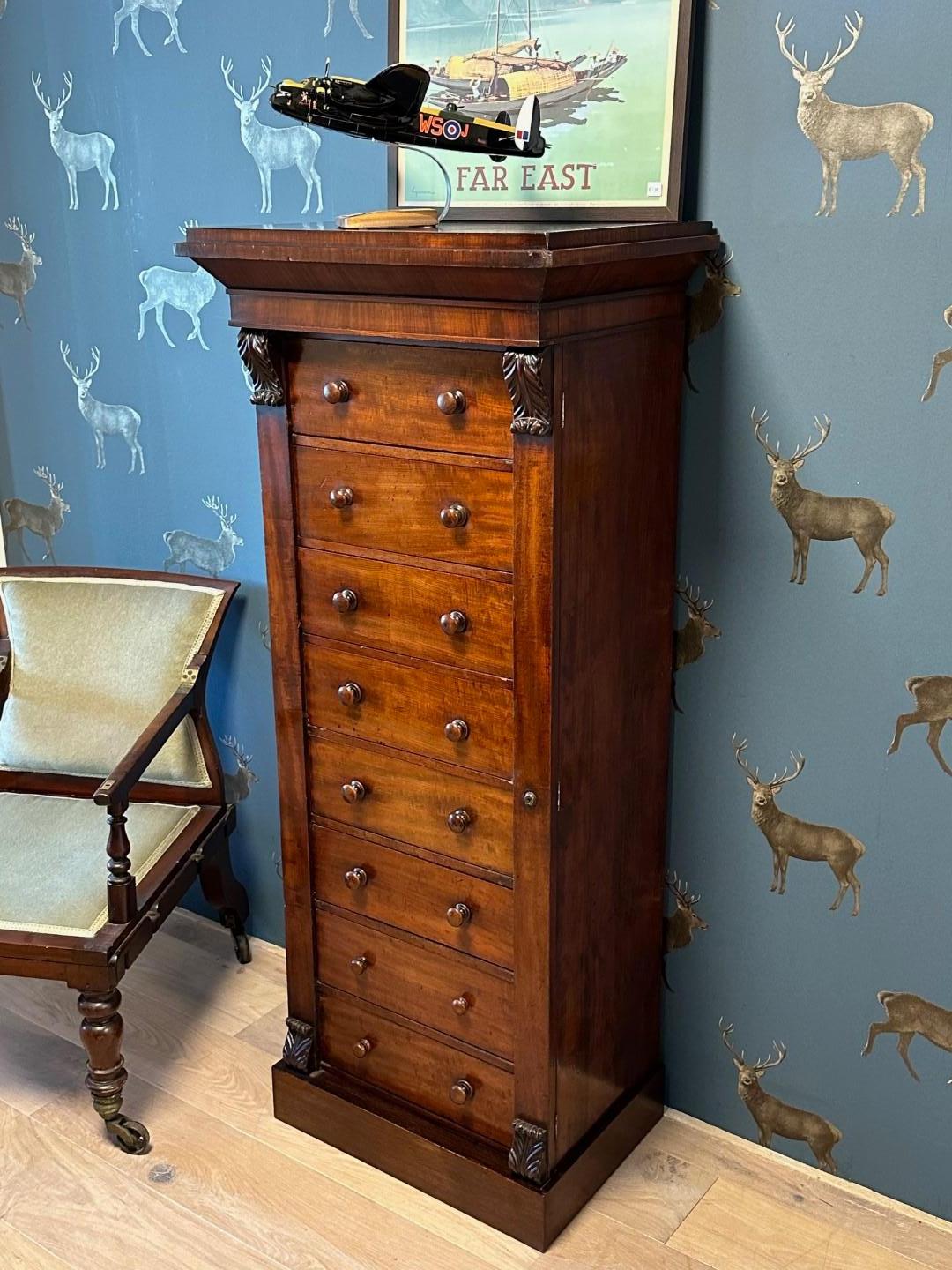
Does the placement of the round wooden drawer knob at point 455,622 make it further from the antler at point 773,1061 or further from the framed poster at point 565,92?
the antler at point 773,1061

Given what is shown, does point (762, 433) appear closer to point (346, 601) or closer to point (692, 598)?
point (692, 598)

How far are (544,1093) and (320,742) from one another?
644mm

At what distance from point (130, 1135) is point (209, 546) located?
1.16 meters

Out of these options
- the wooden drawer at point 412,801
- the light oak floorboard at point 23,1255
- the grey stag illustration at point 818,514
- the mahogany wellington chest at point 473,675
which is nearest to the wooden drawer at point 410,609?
the mahogany wellington chest at point 473,675

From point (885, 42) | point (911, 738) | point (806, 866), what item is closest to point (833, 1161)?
point (806, 866)

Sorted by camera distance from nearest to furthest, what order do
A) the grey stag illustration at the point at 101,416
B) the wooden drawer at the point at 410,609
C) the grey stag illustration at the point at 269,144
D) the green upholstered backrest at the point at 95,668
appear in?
1. the wooden drawer at the point at 410,609
2. the grey stag illustration at the point at 269,144
3. the green upholstered backrest at the point at 95,668
4. the grey stag illustration at the point at 101,416

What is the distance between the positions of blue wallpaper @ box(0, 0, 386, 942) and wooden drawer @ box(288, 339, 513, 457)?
50 cm

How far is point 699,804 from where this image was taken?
2.11 m

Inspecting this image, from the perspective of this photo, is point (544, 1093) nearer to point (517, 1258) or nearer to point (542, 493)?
point (517, 1258)

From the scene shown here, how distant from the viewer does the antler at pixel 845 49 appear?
5.46 ft

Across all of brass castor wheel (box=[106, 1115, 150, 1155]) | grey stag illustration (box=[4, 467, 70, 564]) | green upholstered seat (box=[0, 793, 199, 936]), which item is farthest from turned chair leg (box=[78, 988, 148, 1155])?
grey stag illustration (box=[4, 467, 70, 564])

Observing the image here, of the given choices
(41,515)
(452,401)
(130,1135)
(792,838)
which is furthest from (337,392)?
(41,515)

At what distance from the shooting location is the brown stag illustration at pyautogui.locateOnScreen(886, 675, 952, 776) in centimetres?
183

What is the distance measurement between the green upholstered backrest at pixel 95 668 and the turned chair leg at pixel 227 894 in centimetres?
17
